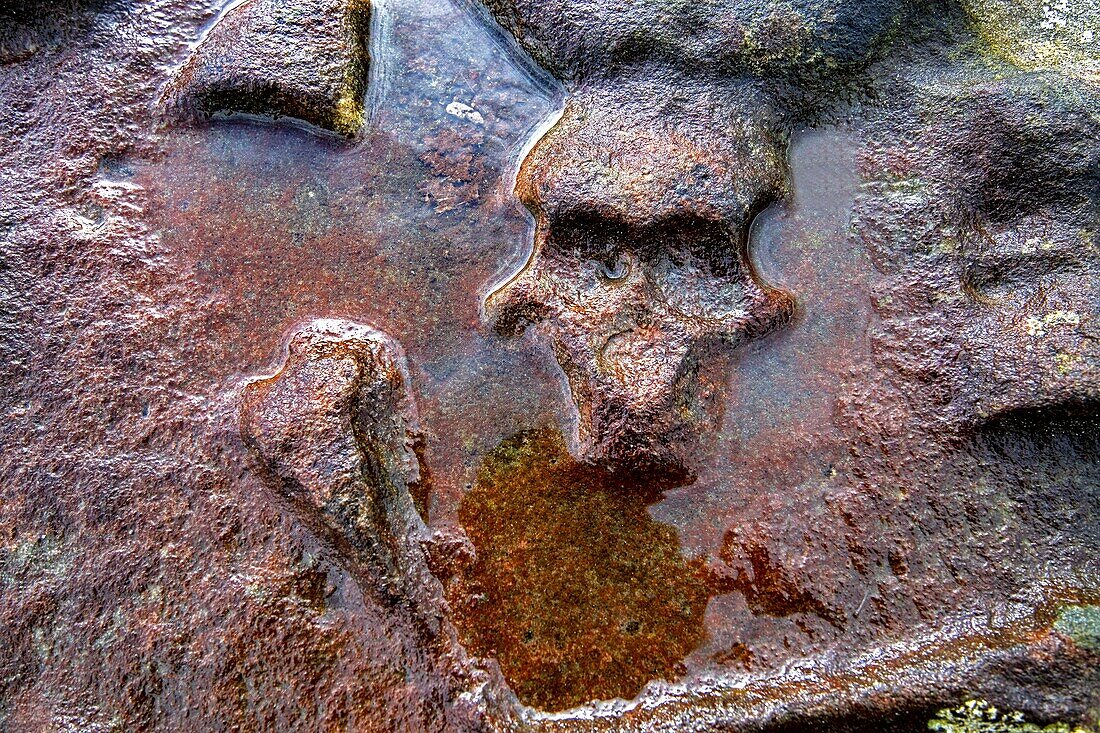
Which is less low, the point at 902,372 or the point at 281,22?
the point at 281,22

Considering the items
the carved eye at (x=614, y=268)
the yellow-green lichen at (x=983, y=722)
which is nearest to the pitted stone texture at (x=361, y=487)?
the carved eye at (x=614, y=268)

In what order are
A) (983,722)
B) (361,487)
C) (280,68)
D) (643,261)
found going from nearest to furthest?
(983,722) → (361,487) → (643,261) → (280,68)

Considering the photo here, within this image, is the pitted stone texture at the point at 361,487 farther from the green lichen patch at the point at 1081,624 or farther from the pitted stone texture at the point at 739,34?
the green lichen patch at the point at 1081,624

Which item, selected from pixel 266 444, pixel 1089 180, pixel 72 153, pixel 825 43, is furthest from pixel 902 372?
pixel 72 153

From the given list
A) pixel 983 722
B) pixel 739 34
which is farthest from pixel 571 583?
pixel 739 34

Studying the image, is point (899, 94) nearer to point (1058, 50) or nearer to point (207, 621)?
point (1058, 50)

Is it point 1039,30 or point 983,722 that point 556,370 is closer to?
point 983,722
